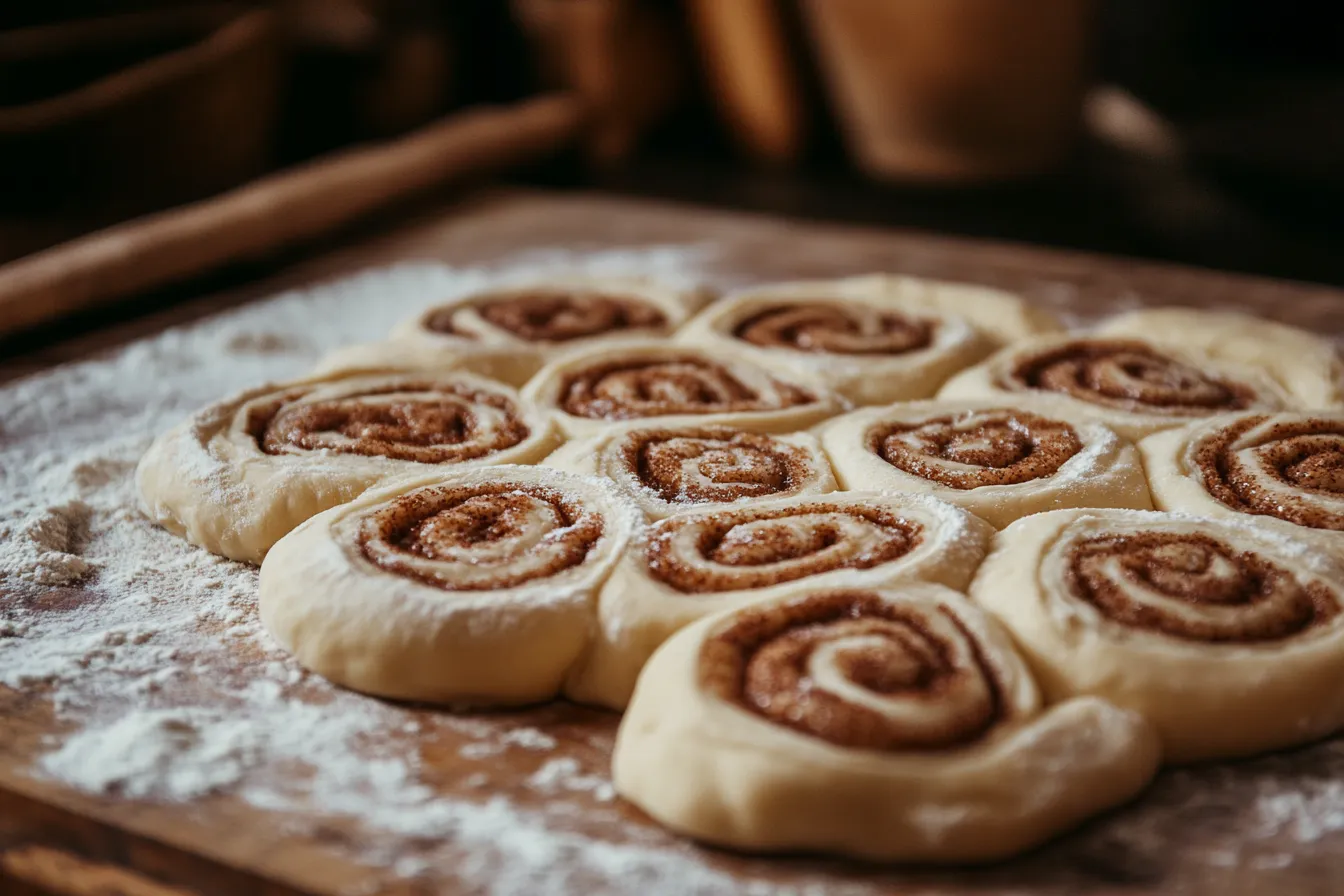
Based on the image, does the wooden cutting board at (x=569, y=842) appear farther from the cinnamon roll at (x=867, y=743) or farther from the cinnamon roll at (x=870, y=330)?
the cinnamon roll at (x=870, y=330)

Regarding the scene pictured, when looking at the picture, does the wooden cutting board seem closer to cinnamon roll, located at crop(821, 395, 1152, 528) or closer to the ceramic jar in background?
cinnamon roll, located at crop(821, 395, 1152, 528)

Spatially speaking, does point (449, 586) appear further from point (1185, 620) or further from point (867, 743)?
point (1185, 620)

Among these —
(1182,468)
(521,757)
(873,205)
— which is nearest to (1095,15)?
(873,205)

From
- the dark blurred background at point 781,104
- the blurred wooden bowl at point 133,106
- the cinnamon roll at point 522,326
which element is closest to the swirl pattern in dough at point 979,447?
the cinnamon roll at point 522,326

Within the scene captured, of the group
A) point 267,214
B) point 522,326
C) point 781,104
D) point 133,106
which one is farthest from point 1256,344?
point 133,106

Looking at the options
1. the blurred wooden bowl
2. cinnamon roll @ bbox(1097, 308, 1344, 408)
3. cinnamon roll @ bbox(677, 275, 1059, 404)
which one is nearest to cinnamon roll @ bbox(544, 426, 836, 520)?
cinnamon roll @ bbox(677, 275, 1059, 404)

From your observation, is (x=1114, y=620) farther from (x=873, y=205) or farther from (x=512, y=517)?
(x=873, y=205)
